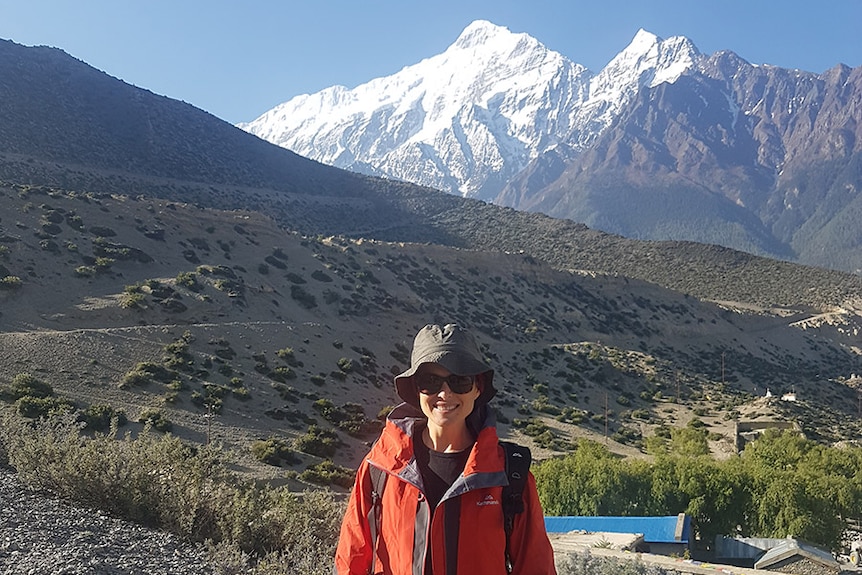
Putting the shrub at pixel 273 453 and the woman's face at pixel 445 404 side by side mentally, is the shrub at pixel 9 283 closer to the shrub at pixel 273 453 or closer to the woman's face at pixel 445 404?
the shrub at pixel 273 453

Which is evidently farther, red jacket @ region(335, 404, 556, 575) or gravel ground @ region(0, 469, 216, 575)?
gravel ground @ region(0, 469, 216, 575)

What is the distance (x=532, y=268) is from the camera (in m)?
59.6

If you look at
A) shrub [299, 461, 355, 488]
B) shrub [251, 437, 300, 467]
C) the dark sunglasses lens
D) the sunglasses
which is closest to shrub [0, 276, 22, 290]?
shrub [251, 437, 300, 467]

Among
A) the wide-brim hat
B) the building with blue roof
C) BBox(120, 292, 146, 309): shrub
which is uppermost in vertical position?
BBox(120, 292, 146, 309): shrub

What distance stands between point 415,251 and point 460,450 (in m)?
51.1

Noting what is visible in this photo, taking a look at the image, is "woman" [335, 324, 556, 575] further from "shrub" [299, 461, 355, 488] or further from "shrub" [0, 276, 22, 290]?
"shrub" [0, 276, 22, 290]

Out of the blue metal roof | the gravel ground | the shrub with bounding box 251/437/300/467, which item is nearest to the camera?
the gravel ground

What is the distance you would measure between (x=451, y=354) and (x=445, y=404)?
0.81 ft

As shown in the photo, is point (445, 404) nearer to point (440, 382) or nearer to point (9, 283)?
point (440, 382)

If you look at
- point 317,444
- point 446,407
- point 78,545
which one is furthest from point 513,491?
point 317,444

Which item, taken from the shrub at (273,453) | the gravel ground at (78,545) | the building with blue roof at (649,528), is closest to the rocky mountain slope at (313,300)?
the shrub at (273,453)

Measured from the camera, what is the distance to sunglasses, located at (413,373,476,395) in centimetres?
314

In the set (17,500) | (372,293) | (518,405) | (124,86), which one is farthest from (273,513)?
(124,86)

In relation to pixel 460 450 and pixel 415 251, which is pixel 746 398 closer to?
pixel 415 251
